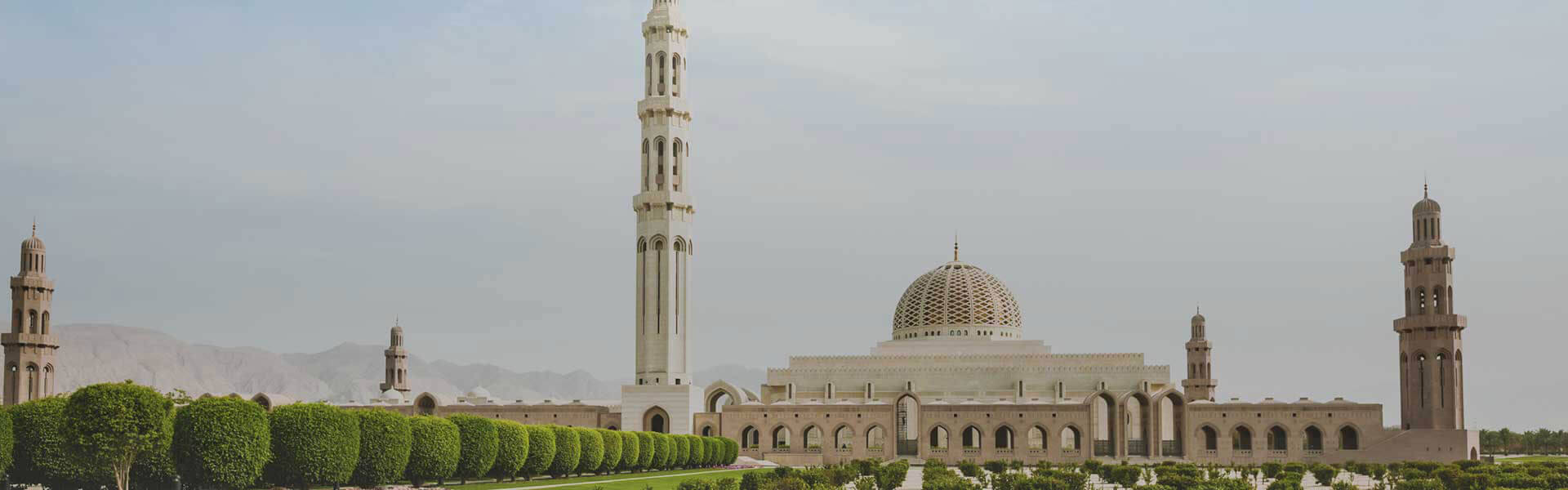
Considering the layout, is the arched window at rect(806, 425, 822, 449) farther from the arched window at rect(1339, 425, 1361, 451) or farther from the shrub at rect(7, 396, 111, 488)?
the shrub at rect(7, 396, 111, 488)

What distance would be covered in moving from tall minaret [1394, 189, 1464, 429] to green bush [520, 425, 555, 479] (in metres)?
30.9

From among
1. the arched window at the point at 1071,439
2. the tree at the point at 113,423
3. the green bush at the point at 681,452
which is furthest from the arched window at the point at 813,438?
the tree at the point at 113,423

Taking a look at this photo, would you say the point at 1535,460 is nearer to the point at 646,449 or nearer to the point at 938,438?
the point at 938,438

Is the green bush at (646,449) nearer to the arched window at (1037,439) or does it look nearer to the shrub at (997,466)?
the shrub at (997,466)

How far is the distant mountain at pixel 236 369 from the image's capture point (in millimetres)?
127938

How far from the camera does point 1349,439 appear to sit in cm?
5262

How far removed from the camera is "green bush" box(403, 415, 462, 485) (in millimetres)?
30203

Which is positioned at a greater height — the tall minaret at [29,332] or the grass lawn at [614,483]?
the tall minaret at [29,332]

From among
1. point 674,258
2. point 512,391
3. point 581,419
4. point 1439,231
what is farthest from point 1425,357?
point 512,391

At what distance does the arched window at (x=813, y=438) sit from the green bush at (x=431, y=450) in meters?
25.2

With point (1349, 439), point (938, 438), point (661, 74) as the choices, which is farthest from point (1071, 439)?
point (661, 74)

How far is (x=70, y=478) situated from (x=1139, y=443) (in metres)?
37.5

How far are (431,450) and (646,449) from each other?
11.7 m

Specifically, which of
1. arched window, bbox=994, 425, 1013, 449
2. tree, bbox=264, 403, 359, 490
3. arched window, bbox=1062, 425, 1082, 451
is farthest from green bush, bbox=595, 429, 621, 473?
arched window, bbox=1062, 425, 1082, 451
